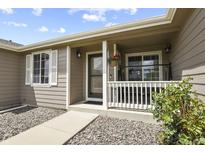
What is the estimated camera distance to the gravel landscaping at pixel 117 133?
2.95 metres

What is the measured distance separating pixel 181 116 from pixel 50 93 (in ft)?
16.6

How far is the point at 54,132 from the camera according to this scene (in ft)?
11.0

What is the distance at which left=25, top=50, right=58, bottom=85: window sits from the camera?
5906 mm

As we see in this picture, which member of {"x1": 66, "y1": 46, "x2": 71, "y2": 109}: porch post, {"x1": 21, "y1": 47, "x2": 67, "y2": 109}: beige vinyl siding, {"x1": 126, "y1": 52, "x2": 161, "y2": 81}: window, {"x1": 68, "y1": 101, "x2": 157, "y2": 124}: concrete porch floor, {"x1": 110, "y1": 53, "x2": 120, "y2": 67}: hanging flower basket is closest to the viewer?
{"x1": 68, "y1": 101, "x2": 157, "y2": 124}: concrete porch floor

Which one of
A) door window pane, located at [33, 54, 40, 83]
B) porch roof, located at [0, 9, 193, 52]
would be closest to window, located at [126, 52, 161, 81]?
porch roof, located at [0, 9, 193, 52]

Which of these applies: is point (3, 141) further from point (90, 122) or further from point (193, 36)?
point (193, 36)

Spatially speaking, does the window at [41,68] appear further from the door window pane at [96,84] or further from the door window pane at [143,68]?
the door window pane at [143,68]

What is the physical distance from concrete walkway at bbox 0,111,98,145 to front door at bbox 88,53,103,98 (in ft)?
6.48

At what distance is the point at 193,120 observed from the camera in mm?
1964

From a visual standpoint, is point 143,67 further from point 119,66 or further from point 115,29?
point 115,29

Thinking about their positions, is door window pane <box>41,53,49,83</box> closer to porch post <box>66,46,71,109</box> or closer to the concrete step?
porch post <box>66,46,71,109</box>

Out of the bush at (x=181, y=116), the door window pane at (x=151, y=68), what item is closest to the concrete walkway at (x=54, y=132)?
the bush at (x=181, y=116)

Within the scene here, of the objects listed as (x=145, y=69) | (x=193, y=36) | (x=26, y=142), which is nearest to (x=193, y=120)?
(x=193, y=36)

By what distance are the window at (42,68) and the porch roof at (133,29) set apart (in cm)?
73
